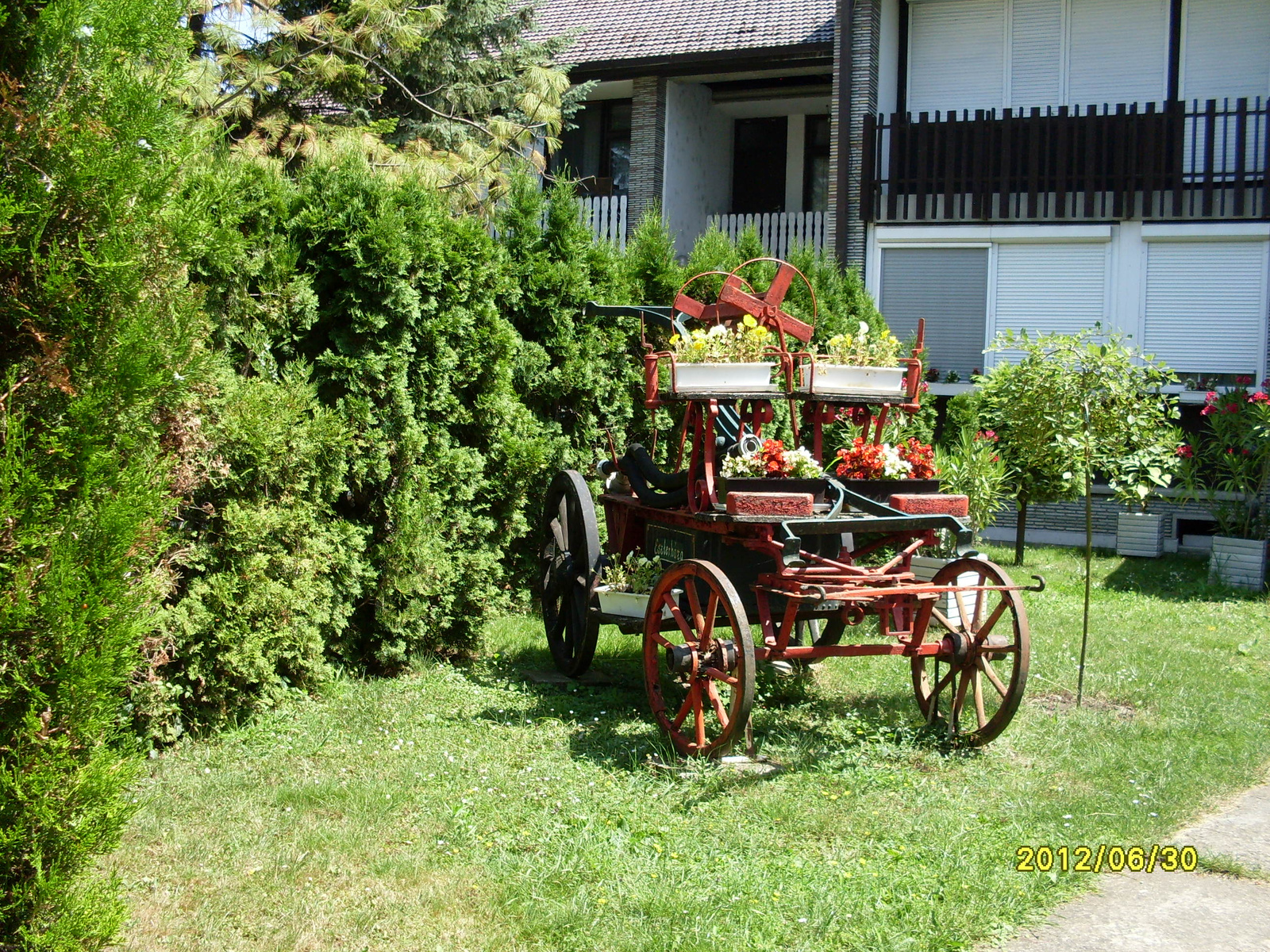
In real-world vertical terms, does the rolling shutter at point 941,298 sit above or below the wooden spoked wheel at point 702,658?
above

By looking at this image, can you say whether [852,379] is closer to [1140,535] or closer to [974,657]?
[974,657]

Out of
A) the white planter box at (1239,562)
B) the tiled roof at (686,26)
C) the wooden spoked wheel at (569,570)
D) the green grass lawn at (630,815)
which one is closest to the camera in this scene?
the green grass lawn at (630,815)

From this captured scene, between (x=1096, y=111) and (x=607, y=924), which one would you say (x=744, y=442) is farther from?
(x=1096, y=111)

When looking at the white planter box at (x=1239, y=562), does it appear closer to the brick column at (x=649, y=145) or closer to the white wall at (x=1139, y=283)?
the white wall at (x=1139, y=283)

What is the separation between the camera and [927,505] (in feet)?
18.4

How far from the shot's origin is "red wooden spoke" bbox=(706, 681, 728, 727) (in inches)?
205

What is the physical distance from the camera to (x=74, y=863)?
307 centimetres

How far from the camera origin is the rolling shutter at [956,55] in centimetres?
1650

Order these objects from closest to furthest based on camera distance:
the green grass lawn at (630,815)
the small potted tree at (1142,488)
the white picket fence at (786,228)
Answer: the green grass lawn at (630,815) < the small potted tree at (1142,488) < the white picket fence at (786,228)

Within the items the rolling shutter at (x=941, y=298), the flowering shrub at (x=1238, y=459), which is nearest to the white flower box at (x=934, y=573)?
the flowering shrub at (x=1238, y=459)

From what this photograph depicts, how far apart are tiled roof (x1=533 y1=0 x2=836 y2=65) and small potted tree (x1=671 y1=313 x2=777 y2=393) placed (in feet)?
39.4

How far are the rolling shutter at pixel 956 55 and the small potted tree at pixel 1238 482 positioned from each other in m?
6.04

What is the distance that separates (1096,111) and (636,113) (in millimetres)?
7083

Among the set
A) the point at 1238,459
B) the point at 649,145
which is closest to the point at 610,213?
the point at 649,145
